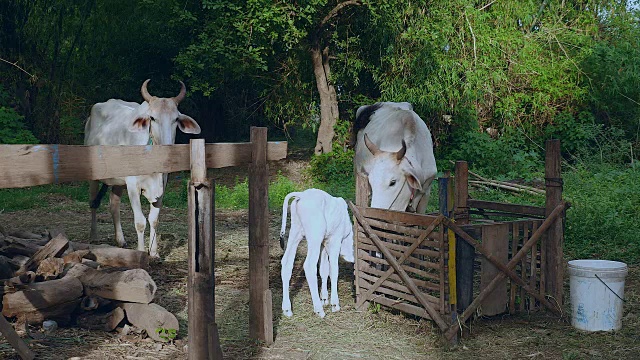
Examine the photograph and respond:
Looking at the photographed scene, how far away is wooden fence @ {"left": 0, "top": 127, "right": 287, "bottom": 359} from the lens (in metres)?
3.56

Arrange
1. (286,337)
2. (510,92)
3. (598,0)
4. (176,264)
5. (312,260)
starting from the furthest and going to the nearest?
(598,0), (510,92), (176,264), (312,260), (286,337)

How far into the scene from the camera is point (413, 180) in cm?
702

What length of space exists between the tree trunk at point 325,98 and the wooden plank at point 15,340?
1259 centimetres

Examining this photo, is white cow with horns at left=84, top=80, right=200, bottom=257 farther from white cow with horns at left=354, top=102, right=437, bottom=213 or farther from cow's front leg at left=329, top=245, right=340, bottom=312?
cow's front leg at left=329, top=245, right=340, bottom=312

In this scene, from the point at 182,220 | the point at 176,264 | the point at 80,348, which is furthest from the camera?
the point at 182,220

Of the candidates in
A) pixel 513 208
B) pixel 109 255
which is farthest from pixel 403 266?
pixel 109 255

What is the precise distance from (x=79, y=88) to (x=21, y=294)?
1540 cm

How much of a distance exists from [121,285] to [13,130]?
1277cm

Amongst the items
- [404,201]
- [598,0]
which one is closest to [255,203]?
[404,201]

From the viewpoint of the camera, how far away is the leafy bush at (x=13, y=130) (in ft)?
52.9

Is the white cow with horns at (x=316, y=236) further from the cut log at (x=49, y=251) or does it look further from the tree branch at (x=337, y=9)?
the tree branch at (x=337, y=9)

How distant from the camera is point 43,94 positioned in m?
19.0

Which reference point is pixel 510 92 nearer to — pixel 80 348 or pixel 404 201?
pixel 404 201

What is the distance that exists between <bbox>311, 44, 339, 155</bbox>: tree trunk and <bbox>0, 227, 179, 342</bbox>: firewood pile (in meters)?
→ 11.2
